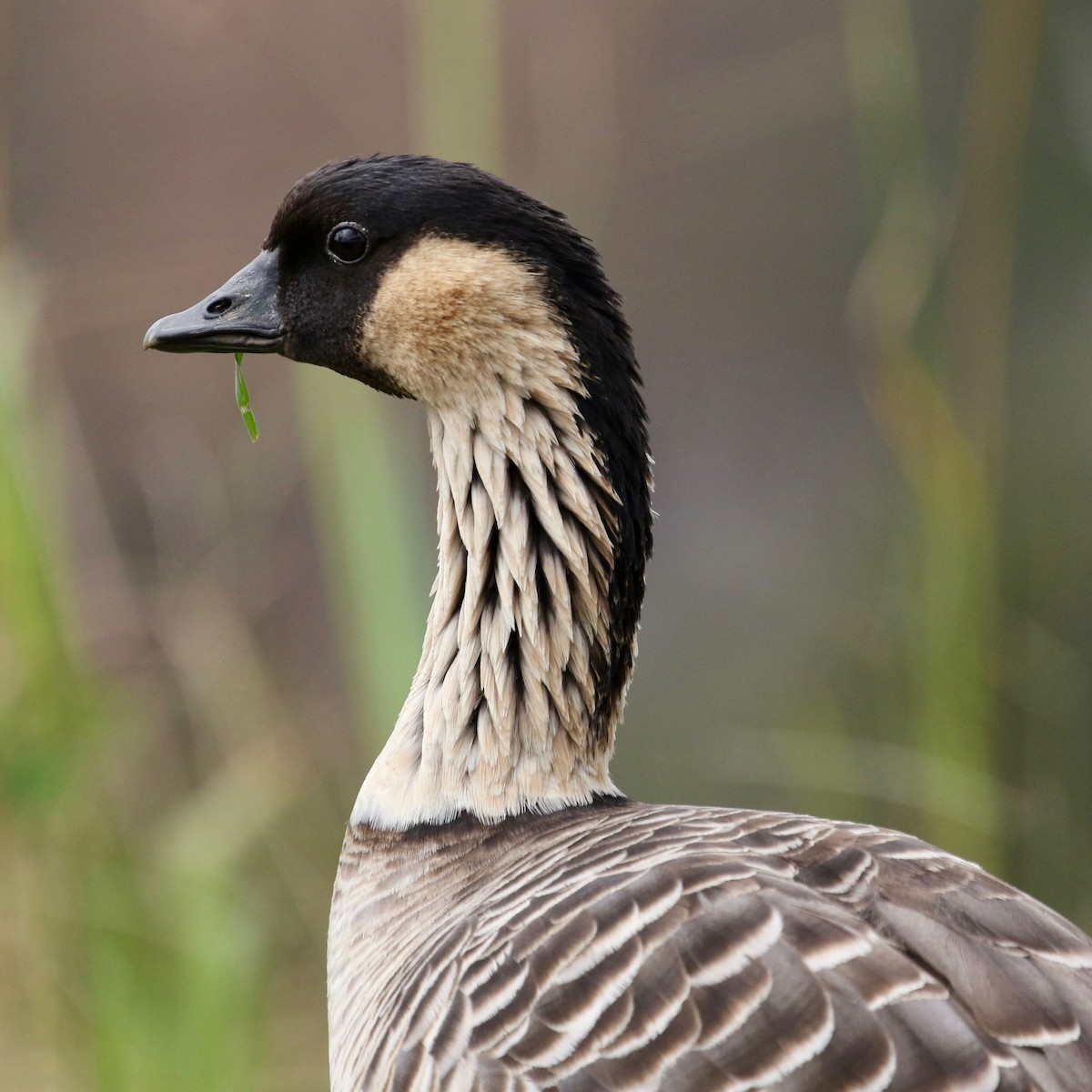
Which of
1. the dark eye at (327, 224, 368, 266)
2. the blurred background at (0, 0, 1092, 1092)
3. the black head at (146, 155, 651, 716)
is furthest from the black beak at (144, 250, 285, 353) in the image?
the blurred background at (0, 0, 1092, 1092)

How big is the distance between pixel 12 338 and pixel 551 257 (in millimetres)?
1529

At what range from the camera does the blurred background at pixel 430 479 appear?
11.3ft

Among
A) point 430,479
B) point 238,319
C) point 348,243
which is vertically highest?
point 348,243

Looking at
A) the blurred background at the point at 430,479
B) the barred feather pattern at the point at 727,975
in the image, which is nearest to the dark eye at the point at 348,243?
the blurred background at the point at 430,479

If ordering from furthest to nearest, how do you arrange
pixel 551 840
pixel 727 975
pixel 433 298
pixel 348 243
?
1. pixel 348 243
2. pixel 433 298
3. pixel 551 840
4. pixel 727 975

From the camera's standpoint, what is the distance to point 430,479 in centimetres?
627

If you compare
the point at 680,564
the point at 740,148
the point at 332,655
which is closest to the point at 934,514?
the point at 680,564

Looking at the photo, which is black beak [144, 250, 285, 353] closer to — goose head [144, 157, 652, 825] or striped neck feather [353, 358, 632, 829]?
goose head [144, 157, 652, 825]

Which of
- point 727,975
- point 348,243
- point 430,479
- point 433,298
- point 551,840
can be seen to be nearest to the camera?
point 727,975

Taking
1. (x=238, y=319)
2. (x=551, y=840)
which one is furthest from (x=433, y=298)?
(x=551, y=840)

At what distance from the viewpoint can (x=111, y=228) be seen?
661 centimetres

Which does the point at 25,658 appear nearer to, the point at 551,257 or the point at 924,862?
the point at 551,257

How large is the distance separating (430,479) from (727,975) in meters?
4.55

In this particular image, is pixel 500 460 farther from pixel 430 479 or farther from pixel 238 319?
pixel 430 479
